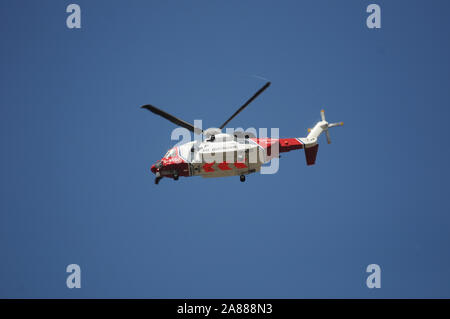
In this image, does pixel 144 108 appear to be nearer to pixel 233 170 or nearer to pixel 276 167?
pixel 233 170

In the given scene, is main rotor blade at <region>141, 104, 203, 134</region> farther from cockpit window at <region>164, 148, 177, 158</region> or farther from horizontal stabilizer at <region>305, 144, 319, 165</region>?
horizontal stabilizer at <region>305, 144, 319, 165</region>

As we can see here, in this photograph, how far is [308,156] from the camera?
114ft

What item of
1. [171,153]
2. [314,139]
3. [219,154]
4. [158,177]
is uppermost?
[314,139]

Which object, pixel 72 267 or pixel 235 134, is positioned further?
pixel 72 267

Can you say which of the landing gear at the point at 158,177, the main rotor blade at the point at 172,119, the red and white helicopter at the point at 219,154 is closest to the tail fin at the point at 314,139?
the red and white helicopter at the point at 219,154

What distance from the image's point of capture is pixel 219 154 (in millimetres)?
32219

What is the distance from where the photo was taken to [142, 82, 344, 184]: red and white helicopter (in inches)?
1272

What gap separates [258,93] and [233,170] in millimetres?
4546

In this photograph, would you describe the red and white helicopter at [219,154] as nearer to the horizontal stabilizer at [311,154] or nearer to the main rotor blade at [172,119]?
the main rotor blade at [172,119]

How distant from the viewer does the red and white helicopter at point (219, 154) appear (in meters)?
32.3

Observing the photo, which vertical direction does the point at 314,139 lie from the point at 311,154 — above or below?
above

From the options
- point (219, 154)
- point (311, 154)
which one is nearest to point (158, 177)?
point (219, 154)

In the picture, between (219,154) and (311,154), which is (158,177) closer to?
(219,154)
